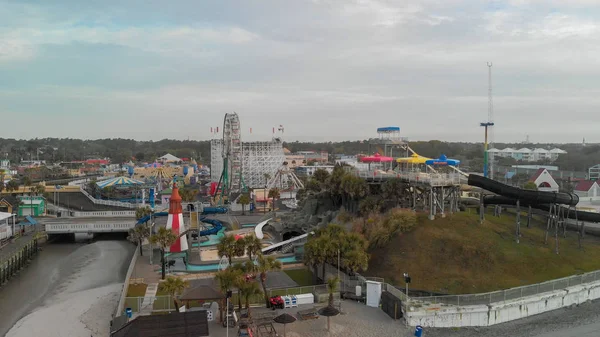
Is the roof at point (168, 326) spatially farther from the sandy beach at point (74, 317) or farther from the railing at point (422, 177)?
the railing at point (422, 177)

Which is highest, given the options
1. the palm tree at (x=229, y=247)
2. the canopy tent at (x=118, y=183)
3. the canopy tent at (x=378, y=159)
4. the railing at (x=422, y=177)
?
the canopy tent at (x=378, y=159)

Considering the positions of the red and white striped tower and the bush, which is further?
the red and white striped tower

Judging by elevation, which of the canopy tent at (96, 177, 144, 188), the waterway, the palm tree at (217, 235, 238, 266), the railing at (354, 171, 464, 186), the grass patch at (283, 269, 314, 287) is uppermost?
the railing at (354, 171, 464, 186)

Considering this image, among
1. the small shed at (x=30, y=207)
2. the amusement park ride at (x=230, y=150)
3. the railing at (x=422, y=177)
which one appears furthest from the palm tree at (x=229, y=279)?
the amusement park ride at (x=230, y=150)

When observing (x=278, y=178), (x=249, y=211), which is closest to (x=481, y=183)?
(x=249, y=211)

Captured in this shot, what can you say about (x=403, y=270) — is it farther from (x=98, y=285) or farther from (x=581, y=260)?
(x=98, y=285)

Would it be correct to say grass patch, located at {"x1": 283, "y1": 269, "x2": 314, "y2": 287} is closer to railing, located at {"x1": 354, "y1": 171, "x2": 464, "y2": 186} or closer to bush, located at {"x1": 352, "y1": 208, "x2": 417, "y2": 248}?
bush, located at {"x1": 352, "y1": 208, "x2": 417, "y2": 248}

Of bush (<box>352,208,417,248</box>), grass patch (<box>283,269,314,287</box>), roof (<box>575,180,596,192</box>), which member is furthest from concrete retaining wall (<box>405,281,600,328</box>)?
roof (<box>575,180,596,192</box>)
